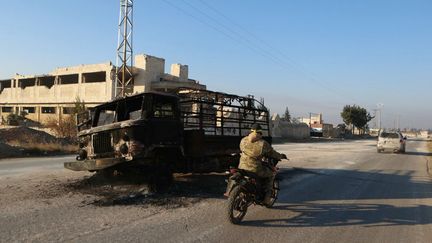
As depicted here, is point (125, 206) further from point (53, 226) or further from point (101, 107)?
point (101, 107)

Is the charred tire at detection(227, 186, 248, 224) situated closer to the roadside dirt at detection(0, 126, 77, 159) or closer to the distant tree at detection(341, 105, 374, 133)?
the roadside dirt at detection(0, 126, 77, 159)

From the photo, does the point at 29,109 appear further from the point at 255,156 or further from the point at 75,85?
the point at 255,156

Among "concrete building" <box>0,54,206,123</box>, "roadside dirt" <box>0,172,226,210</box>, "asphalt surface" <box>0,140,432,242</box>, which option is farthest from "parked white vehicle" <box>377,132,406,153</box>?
"concrete building" <box>0,54,206,123</box>

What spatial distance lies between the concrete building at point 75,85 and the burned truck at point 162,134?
1927 inches

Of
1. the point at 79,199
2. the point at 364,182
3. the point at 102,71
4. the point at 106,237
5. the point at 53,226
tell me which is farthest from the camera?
the point at 102,71

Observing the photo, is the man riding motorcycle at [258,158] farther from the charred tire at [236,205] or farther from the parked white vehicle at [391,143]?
the parked white vehicle at [391,143]

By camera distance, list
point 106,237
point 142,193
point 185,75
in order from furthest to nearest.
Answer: point 185,75, point 142,193, point 106,237

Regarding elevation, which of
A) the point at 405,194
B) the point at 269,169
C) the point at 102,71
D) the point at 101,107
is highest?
the point at 102,71

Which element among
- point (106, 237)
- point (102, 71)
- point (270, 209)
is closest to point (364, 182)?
point (270, 209)

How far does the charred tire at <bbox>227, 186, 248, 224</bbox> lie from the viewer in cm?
750

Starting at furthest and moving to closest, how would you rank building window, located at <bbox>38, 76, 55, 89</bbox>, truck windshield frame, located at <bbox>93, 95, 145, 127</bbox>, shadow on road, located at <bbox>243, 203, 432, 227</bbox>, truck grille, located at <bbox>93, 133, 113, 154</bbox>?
building window, located at <bbox>38, 76, 55, 89</bbox> → truck windshield frame, located at <bbox>93, 95, 145, 127</bbox> → truck grille, located at <bbox>93, 133, 113, 154</bbox> → shadow on road, located at <bbox>243, 203, 432, 227</bbox>

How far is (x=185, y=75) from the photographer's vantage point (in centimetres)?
7819

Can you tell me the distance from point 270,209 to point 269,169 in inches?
36.5

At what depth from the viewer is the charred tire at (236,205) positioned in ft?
24.6
